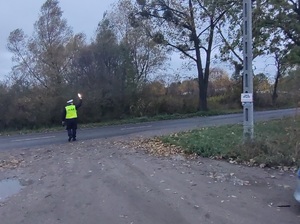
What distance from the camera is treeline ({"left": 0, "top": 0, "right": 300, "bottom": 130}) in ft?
92.1

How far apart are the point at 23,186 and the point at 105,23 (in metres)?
30.4

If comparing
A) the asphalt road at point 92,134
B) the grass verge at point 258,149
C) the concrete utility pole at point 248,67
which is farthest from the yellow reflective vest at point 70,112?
the concrete utility pole at point 248,67

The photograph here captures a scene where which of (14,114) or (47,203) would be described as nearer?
(47,203)

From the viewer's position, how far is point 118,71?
31609 millimetres

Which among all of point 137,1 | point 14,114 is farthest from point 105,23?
point 14,114

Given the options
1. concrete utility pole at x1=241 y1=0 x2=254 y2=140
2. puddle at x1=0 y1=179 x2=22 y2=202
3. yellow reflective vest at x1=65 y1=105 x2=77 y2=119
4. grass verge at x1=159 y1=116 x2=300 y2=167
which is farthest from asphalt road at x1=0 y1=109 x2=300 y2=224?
yellow reflective vest at x1=65 y1=105 x2=77 y2=119

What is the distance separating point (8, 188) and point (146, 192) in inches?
123

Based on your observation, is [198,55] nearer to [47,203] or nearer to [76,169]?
[76,169]

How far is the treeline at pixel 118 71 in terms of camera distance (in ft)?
92.1

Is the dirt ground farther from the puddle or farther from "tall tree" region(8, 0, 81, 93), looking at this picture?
"tall tree" region(8, 0, 81, 93)

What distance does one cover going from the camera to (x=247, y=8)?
11820mm

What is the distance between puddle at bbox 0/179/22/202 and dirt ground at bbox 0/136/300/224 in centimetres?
15

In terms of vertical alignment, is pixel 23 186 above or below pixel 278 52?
below

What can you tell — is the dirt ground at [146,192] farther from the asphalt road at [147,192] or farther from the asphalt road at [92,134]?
the asphalt road at [92,134]
